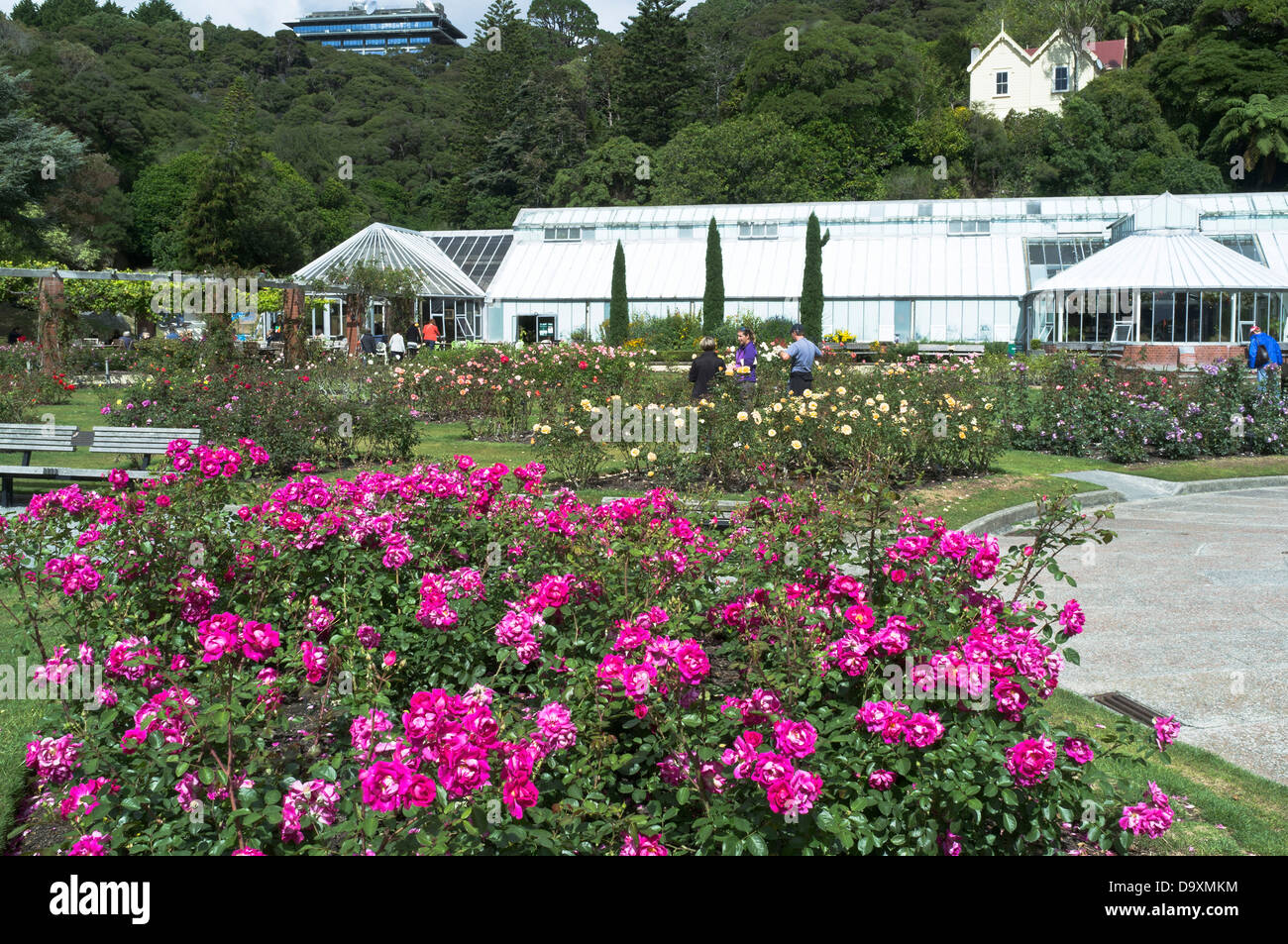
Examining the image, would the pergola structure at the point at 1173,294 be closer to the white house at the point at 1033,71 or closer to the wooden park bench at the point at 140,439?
the wooden park bench at the point at 140,439

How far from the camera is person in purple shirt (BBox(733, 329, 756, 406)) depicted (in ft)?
41.0

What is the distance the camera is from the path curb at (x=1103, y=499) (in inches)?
419

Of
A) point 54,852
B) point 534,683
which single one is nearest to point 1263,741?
point 534,683

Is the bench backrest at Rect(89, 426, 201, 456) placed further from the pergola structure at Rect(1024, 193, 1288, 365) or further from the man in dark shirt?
the pergola structure at Rect(1024, 193, 1288, 365)

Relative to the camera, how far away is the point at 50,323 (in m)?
23.5

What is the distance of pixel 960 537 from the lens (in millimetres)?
4277

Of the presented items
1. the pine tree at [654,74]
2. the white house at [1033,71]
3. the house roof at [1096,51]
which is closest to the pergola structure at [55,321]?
the pine tree at [654,74]

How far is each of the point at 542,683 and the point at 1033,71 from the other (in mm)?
77366

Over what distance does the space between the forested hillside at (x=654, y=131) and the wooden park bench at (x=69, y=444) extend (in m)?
34.9

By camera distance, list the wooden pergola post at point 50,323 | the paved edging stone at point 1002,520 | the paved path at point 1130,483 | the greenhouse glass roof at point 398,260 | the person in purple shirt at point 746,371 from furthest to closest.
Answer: the greenhouse glass roof at point 398,260
the wooden pergola post at point 50,323
the paved path at point 1130,483
the person in purple shirt at point 746,371
the paved edging stone at point 1002,520

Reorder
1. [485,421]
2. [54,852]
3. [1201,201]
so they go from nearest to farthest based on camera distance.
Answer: [54,852] < [485,421] < [1201,201]

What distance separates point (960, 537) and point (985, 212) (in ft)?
139

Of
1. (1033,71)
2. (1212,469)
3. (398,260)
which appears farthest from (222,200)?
(1033,71)

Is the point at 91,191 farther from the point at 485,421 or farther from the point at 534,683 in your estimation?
the point at 534,683
